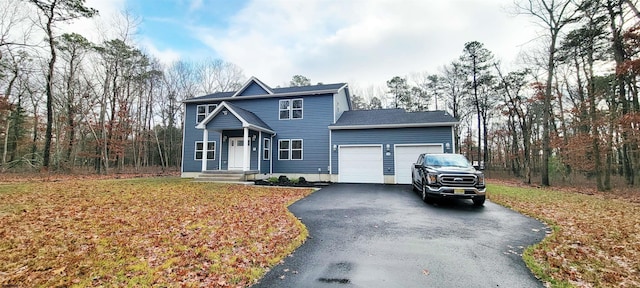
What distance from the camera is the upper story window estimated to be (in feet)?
53.8

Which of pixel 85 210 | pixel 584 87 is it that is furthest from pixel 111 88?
pixel 584 87

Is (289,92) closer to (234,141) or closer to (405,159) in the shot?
(234,141)

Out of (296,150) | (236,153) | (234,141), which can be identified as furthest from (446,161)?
(234,141)

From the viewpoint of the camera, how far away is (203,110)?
17562mm

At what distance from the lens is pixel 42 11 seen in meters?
15.4

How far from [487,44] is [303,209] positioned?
24785 millimetres

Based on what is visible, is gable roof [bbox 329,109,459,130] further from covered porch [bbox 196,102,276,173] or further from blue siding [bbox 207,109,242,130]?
blue siding [bbox 207,109,242,130]

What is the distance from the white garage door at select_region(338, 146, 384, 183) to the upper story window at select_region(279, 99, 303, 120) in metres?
3.73

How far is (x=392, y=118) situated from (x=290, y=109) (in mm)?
6449

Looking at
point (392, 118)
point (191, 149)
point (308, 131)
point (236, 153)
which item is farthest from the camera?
point (191, 149)

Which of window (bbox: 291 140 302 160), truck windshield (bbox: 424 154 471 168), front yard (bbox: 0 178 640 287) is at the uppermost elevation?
window (bbox: 291 140 302 160)

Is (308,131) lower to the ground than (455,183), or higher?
higher

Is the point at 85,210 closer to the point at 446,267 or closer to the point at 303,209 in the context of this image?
the point at 303,209

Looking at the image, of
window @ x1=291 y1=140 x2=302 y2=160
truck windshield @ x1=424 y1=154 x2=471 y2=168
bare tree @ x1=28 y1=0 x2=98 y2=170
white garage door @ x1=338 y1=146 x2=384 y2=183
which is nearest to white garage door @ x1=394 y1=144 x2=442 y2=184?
white garage door @ x1=338 y1=146 x2=384 y2=183
